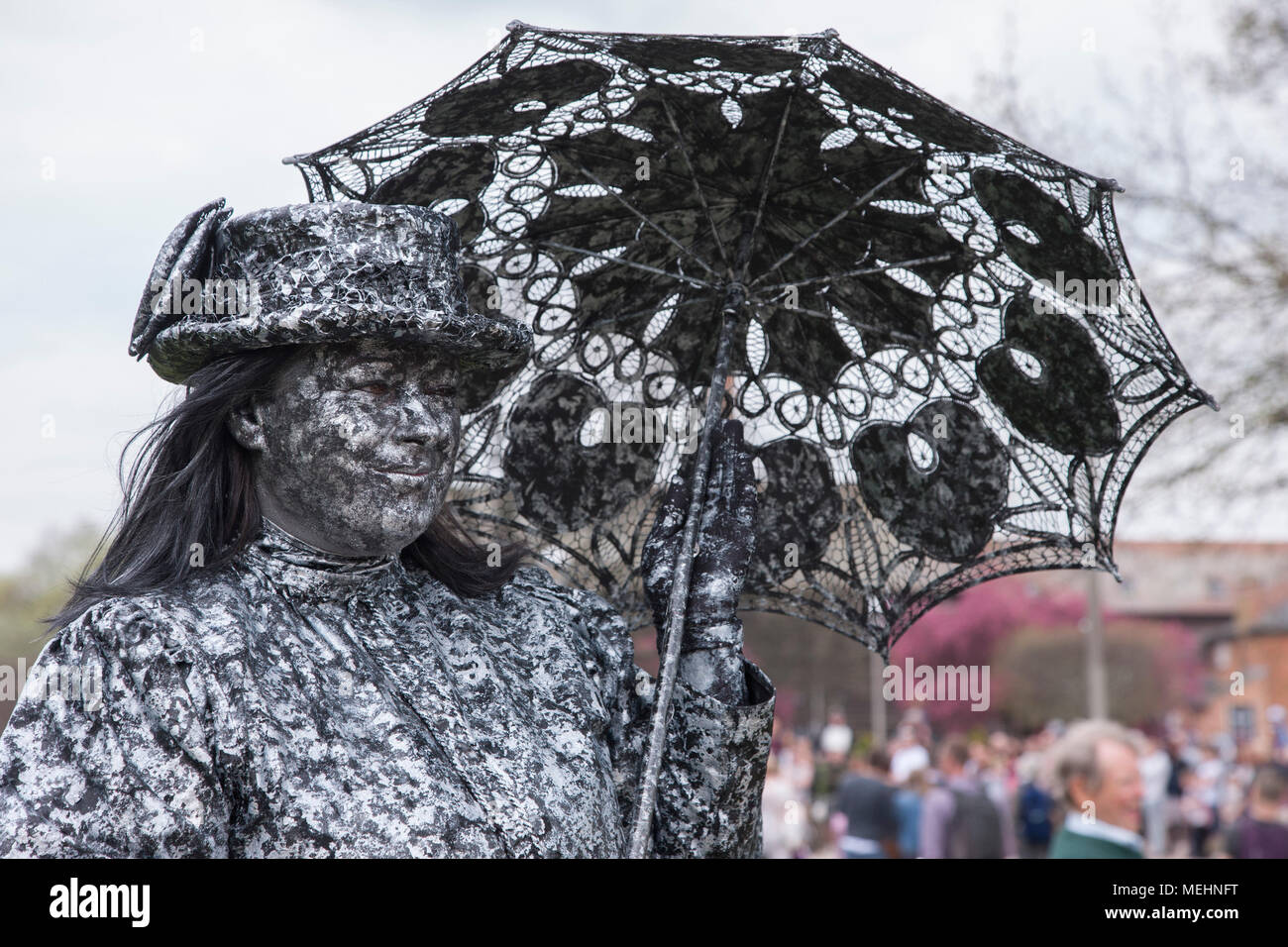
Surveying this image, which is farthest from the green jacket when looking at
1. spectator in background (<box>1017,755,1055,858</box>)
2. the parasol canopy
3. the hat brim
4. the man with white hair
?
spectator in background (<box>1017,755,1055,858</box>)

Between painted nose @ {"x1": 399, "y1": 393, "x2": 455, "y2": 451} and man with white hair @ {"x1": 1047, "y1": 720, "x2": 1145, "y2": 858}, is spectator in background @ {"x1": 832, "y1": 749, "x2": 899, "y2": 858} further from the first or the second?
painted nose @ {"x1": 399, "y1": 393, "x2": 455, "y2": 451}

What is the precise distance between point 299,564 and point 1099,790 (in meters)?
4.04

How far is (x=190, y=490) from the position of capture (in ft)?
7.21

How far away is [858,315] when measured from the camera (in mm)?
3045

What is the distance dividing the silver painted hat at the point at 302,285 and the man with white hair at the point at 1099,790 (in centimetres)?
368

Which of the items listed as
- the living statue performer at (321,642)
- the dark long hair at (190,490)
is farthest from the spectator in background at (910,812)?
the dark long hair at (190,490)

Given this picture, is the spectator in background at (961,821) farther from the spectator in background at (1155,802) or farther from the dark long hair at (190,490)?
the dark long hair at (190,490)

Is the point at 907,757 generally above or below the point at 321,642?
below

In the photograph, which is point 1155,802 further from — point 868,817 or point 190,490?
point 190,490

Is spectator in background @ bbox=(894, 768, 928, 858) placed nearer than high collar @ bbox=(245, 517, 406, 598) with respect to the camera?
No

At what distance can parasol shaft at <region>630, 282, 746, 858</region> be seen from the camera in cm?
234

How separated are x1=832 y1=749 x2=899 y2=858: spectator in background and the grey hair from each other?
4052 millimetres

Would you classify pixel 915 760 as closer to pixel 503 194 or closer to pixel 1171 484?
pixel 1171 484

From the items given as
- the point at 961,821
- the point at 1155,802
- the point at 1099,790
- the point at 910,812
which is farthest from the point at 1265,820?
the point at 1155,802
